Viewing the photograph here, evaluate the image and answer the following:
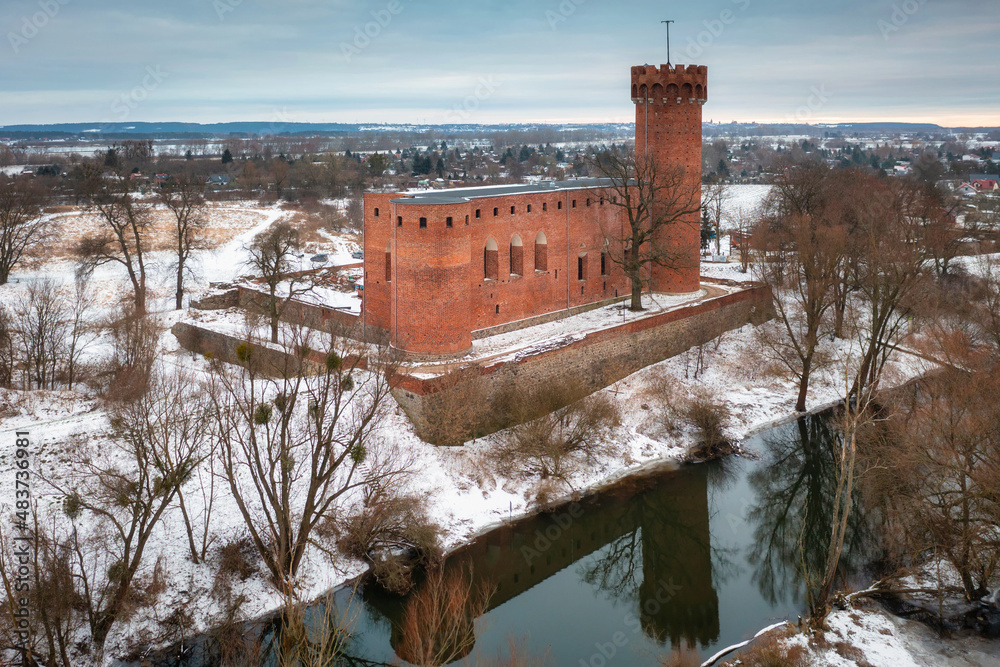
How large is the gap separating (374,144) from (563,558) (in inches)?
5344

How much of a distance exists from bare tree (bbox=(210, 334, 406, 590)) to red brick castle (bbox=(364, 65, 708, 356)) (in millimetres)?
3096

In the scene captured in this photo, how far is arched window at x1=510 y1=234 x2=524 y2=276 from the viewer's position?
28656 mm

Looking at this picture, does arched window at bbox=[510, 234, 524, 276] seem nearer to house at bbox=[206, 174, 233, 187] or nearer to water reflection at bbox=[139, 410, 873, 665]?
water reflection at bbox=[139, 410, 873, 665]

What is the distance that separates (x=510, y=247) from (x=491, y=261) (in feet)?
3.83

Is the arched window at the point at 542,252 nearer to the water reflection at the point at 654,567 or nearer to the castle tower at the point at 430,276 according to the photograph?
the castle tower at the point at 430,276

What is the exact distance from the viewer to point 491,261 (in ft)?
91.5

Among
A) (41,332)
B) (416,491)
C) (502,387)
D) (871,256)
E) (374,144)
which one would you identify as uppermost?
(374,144)

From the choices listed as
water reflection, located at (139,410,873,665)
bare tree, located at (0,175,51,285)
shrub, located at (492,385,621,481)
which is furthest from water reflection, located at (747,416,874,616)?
bare tree, located at (0,175,51,285)

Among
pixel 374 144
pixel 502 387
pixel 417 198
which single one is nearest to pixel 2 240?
pixel 417 198

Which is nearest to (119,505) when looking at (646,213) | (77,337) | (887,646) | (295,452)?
(295,452)

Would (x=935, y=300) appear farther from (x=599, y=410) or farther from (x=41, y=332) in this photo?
(x=41, y=332)

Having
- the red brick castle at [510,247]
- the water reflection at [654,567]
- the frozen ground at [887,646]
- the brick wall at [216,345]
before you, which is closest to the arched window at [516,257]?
the red brick castle at [510,247]

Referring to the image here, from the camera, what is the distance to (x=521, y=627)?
16781 mm

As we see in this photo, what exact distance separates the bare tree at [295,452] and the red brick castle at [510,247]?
3096mm
